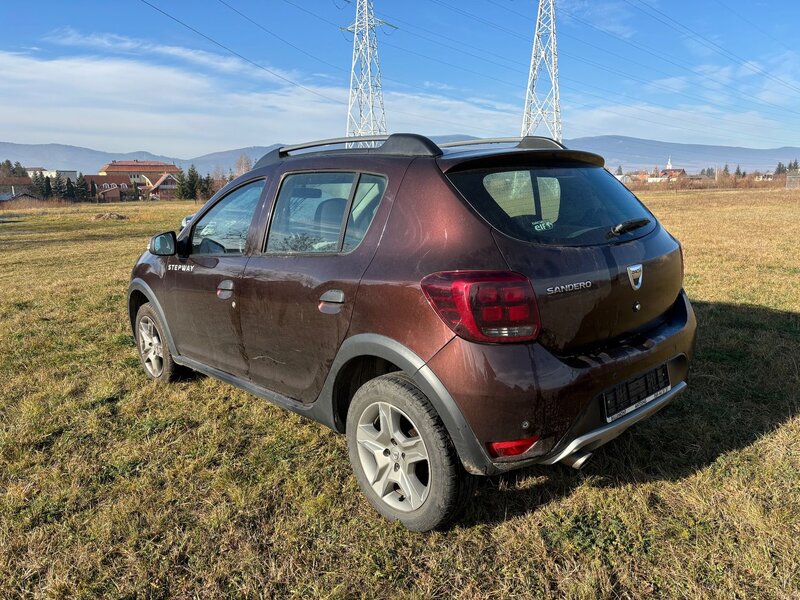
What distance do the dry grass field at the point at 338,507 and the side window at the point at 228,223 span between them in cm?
118

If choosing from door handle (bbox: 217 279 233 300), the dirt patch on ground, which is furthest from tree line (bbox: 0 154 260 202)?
door handle (bbox: 217 279 233 300)

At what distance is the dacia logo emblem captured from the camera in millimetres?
2473

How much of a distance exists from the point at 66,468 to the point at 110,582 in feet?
3.80

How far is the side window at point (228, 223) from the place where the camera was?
11.1ft

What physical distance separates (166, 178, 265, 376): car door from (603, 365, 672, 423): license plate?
6.83 ft

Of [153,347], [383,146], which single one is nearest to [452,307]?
[383,146]

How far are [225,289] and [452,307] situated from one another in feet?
5.69

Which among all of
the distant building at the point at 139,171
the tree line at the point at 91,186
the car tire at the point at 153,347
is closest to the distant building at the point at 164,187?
the tree line at the point at 91,186

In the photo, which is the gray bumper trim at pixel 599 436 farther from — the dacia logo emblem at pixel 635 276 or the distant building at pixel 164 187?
the distant building at pixel 164 187

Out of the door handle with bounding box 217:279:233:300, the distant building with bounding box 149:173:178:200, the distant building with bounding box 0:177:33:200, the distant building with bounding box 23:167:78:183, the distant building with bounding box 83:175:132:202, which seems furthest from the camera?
the distant building with bounding box 149:173:178:200

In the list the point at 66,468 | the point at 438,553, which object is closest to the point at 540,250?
the point at 438,553

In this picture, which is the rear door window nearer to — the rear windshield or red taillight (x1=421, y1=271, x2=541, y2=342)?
the rear windshield

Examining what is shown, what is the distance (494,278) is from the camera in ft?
7.00

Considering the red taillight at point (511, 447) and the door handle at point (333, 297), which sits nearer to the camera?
the red taillight at point (511, 447)
